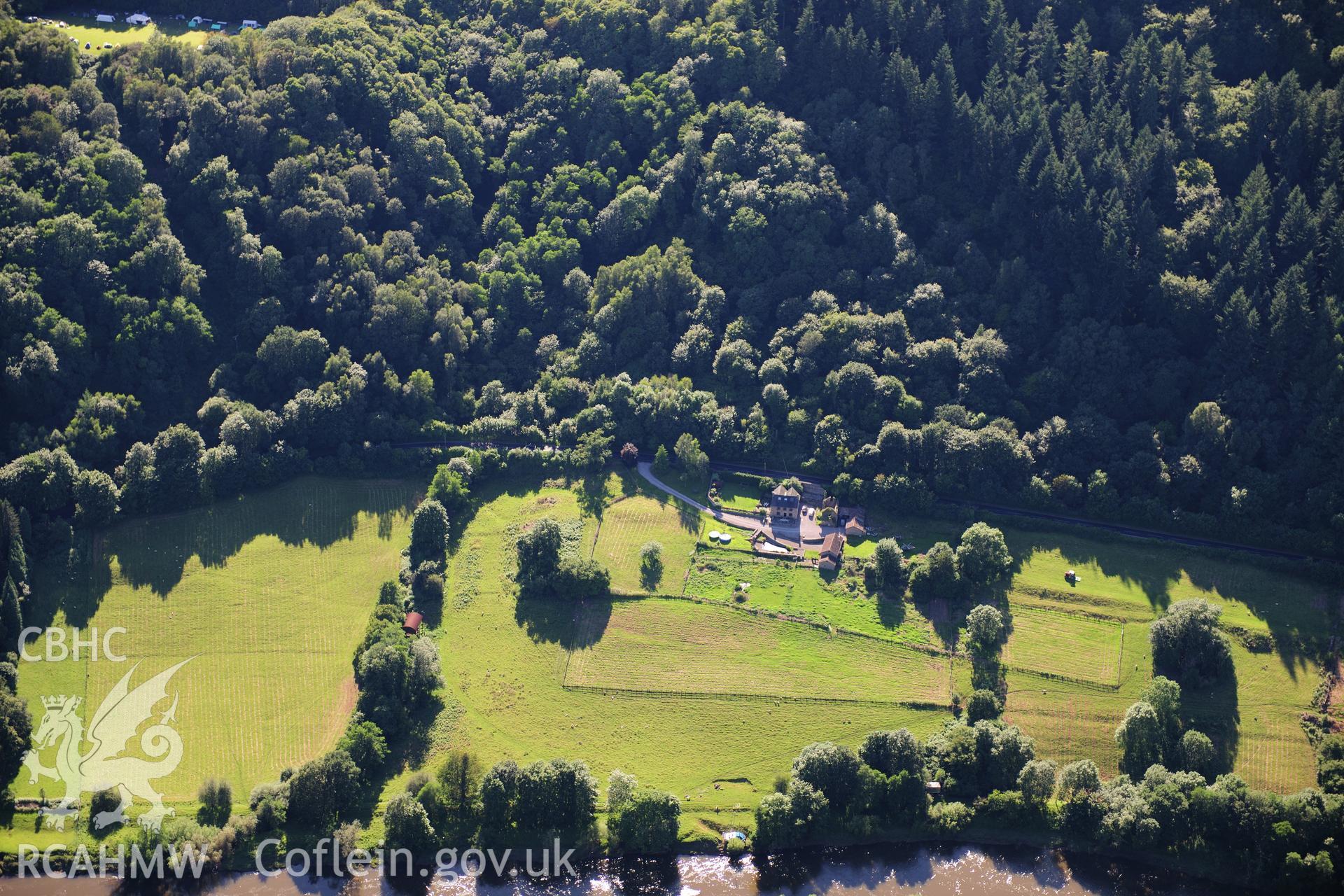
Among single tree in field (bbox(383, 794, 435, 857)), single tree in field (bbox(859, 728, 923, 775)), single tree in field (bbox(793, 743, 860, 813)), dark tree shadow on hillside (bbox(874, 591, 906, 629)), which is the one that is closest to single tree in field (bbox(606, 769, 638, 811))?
single tree in field (bbox(793, 743, 860, 813))

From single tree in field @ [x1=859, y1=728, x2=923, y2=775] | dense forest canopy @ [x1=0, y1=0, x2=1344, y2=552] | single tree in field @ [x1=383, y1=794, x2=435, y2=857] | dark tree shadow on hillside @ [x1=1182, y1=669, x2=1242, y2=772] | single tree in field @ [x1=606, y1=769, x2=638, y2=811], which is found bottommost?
single tree in field @ [x1=383, y1=794, x2=435, y2=857]

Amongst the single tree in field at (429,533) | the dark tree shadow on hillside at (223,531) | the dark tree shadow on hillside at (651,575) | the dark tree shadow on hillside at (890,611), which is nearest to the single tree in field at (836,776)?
the dark tree shadow on hillside at (890,611)

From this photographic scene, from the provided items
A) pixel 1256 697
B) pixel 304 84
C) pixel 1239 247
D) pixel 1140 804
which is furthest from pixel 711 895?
pixel 304 84

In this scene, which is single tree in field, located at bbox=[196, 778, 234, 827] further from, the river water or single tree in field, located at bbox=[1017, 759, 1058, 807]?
single tree in field, located at bbox=[1017, 759, 1058, 807]

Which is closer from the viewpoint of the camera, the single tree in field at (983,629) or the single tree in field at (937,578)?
the single tree in field at (983,629)

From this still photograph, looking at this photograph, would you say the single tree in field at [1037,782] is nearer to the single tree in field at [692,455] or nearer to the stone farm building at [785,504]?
the stone farm building at [785,504]

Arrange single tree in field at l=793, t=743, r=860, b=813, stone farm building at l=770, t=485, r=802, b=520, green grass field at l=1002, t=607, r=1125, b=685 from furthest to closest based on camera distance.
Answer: stone farm building at l=770, t=485, r=802, b=520 < green grass field at l=1002, t=607, r=1125, b=685 < single tree in field at l=793, t=743, r=860, b=813

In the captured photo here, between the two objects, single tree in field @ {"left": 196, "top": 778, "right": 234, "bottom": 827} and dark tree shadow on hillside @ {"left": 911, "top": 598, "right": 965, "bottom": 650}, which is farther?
dark tree shadow on hillside @ {"left": 911, "top": 598, "right": 965, "bottom": 650}
